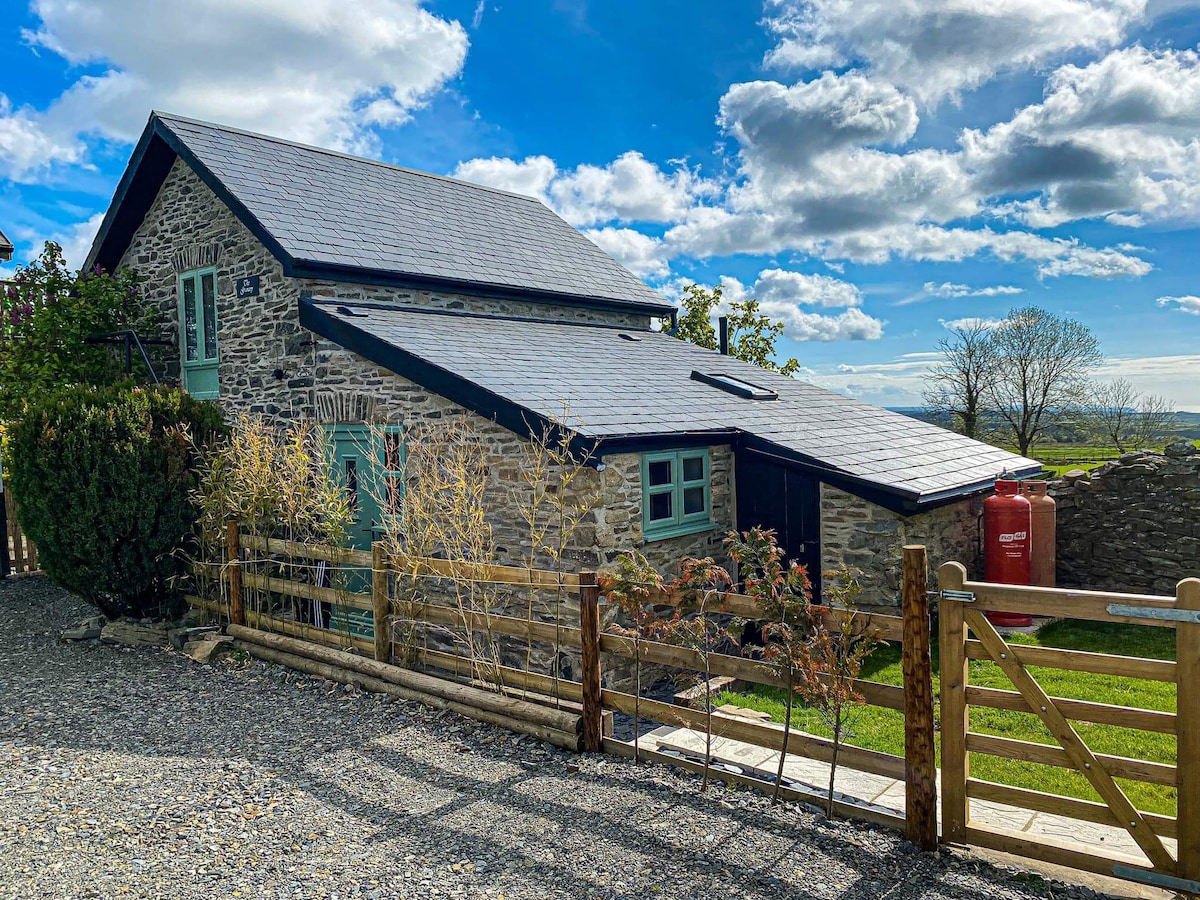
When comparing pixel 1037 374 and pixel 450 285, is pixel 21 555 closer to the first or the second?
pixel 450 285

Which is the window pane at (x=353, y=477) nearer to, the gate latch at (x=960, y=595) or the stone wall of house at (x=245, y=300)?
the stone wall of house at (x=245, y=300)

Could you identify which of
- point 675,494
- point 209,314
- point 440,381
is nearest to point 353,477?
point 440,381

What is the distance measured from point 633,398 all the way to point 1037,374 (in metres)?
32.2

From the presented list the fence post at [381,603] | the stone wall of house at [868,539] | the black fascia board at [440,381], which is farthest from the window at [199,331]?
the stone wall of house at [868,539]

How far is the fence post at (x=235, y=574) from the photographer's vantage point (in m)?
9.35

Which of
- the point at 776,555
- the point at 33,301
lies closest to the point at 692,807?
the point at 776,555

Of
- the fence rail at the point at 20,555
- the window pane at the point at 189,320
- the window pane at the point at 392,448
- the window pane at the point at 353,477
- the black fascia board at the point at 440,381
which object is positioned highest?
the window pane at the point at 189,320

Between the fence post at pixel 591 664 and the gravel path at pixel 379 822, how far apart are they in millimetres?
225

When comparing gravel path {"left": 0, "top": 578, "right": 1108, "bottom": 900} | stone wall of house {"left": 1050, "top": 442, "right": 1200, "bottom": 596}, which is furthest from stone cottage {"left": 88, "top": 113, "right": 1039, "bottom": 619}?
gravel path {"left": 0, "top": 578, "right": 1108, "bottom": 900}

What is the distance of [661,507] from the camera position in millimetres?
9758

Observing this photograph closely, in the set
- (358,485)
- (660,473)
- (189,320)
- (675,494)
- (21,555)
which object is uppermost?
(189,320)

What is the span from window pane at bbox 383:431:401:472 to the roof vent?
18.0 feet

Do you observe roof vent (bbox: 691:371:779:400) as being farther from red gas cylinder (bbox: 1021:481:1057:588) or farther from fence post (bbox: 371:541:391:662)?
fence post (bbox: 371:541:391:662)

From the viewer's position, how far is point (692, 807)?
17.0 ft
